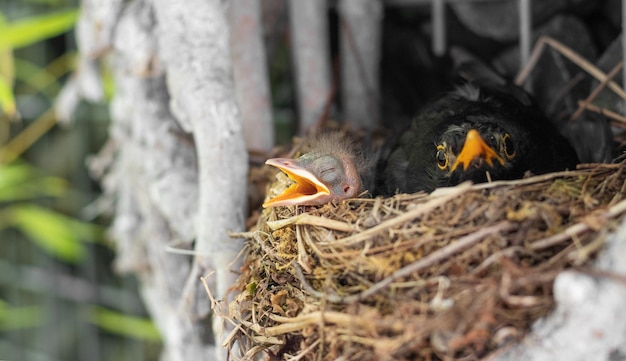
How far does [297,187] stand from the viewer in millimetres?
1161

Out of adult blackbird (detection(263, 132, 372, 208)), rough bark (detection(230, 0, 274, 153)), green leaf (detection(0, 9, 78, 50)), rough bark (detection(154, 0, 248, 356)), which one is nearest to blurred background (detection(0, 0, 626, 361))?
green leaf (detection(0, 9, 78, 50))

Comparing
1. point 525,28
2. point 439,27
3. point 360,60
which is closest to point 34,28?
point 360,60

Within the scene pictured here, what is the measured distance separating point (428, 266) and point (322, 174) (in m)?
0.30

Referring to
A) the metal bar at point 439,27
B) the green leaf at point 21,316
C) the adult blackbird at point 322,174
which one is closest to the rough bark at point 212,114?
the adult blackbird at point 322,174

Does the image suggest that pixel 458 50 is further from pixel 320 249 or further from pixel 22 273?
pixel 22 273

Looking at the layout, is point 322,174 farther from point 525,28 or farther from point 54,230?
point 54,230

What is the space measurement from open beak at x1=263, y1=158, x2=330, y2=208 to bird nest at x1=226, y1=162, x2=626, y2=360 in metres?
0.03

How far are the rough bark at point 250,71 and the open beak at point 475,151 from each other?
0.52m

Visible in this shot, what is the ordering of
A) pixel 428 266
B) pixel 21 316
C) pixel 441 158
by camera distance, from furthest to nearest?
1. pixel 21 316
2. pixel 441 158
3. pixel 428 266

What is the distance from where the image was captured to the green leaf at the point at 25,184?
257 cm

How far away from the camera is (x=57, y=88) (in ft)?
8.64

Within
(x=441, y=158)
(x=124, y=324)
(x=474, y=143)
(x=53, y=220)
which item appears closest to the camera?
(x=474, y=143)

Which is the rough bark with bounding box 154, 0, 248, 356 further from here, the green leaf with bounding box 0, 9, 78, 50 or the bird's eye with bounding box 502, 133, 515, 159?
the green leaf with bounding box 0, 9, 78, 50

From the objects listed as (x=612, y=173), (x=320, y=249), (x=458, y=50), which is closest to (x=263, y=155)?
(x=320, y=249)
